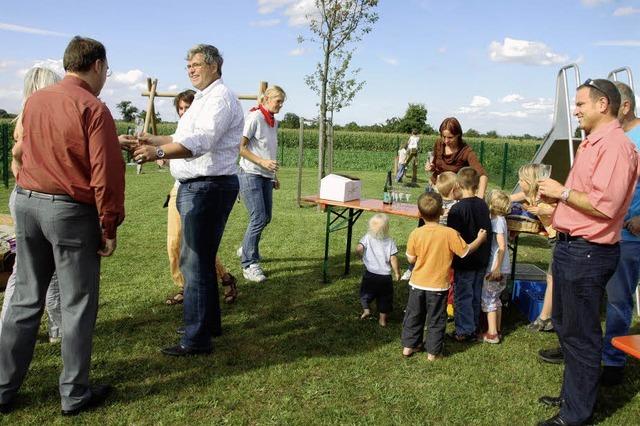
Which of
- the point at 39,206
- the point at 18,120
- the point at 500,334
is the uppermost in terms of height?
the point at 18,120

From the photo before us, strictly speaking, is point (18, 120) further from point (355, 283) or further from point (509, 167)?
point (509, 167)

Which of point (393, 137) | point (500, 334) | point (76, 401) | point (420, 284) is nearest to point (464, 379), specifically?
point (420, 284)

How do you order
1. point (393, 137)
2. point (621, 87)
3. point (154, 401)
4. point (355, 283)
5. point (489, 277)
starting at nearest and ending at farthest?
point (154, 401)
point (621, 87)
point (489, 277)
point (355, 283)
point (393, 137)

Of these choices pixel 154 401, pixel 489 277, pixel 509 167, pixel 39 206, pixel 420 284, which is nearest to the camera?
→ pixel 39 206

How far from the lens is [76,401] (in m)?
2.90

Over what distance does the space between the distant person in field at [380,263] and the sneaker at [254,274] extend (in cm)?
147

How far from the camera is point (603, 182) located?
2607 millimetres

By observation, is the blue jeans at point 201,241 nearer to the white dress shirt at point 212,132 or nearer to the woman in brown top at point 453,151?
the white dress shirt at point 212,132

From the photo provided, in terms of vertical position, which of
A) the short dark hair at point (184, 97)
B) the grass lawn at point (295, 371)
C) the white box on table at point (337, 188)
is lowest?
the grass lawn at point (295, 371)

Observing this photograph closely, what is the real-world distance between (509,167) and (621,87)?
18116mm

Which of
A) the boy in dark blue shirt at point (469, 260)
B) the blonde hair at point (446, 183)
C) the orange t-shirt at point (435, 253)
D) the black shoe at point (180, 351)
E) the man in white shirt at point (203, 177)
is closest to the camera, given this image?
the man in white shirt at point (203, 177)

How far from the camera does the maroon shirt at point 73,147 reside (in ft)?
8.51

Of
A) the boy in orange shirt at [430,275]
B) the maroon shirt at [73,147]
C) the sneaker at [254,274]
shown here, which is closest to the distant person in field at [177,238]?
the sneaker at [254,274]

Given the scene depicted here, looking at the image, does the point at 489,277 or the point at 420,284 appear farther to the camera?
the point at 489,277
